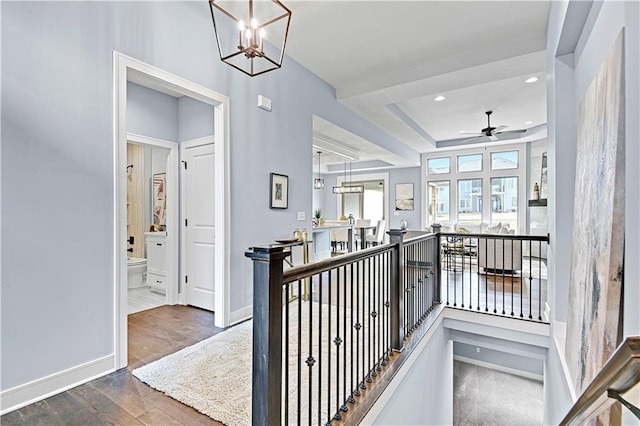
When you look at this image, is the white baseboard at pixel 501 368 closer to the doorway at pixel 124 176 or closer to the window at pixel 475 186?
the window at pixel 475 186

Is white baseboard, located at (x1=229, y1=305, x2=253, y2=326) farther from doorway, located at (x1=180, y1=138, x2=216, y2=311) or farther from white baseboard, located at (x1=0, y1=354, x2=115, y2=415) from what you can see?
white baseboard, located at (x1=0, y1=354, x2=115, y2=415)

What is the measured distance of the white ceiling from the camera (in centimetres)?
304

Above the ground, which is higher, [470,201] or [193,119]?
[193,119]

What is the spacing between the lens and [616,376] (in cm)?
57

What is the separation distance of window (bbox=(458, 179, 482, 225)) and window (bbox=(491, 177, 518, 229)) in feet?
1.13

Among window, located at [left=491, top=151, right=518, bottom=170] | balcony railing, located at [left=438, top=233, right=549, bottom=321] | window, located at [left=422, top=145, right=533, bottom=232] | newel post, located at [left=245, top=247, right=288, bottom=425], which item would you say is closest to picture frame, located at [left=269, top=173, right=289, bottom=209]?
balcony railing, located at [left=438, top=233, right=549, bottom=321]

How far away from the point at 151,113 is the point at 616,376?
4.46 metres

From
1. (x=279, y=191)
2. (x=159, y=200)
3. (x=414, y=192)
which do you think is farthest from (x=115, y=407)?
(x=414, y=192)

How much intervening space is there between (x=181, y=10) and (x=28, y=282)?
7.87ft

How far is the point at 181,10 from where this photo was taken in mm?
2705

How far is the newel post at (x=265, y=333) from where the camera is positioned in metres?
1.26

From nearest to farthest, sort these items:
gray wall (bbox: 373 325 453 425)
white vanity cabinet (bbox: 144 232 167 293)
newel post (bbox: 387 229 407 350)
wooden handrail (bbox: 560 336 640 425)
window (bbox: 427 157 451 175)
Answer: wooden handrail (bbox: 560 336 640 425) < gray wall (bbox: 373 325 453 425) < newel post (bbox: 387 229 407 350) < white vanity cabinet (bbox: 144 232 167 293) < window (bbox: 427 157 451 175)

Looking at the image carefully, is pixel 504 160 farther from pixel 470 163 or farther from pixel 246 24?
pixel 246 24

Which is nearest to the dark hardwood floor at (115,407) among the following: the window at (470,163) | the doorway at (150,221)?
the doorway at (150,221)
